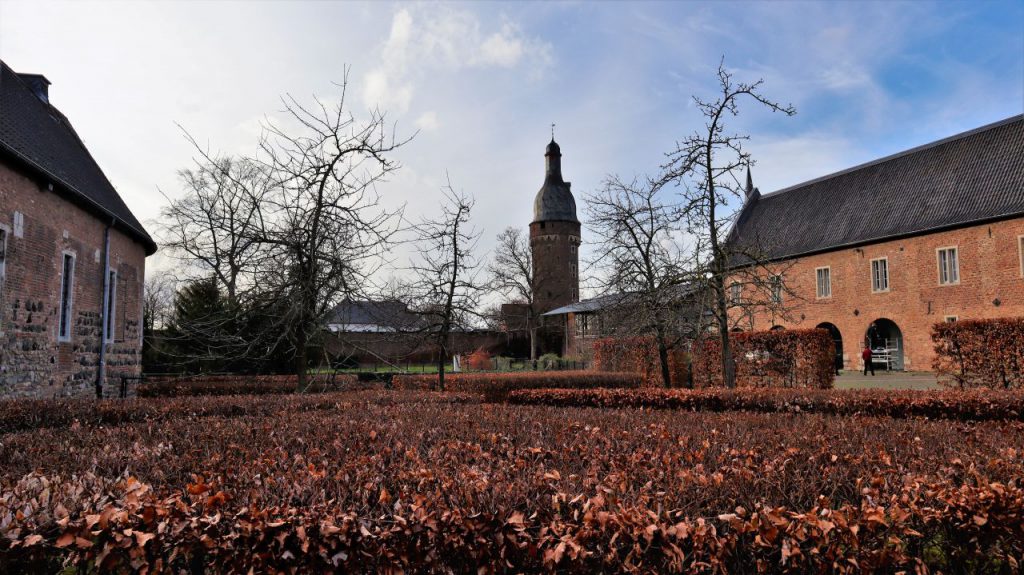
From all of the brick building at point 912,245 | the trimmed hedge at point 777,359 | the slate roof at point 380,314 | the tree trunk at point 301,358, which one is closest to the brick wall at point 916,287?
the brick building at point 912,245

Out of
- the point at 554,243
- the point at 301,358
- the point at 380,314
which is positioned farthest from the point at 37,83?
the point at 554,243

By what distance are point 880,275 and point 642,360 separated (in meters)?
14.9

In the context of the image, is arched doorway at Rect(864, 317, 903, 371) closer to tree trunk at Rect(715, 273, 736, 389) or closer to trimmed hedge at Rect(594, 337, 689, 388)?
trimmed hedge at Rect(594, 337, 689, 388)

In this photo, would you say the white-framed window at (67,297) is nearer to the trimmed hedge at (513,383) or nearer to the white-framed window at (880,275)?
the trimmed hedge at (513,383)

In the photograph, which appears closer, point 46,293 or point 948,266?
point 46,293

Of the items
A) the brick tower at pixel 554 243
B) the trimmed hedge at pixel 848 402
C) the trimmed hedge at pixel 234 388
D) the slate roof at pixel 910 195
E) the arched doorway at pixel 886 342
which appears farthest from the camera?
the brick tower at pixel 554 243

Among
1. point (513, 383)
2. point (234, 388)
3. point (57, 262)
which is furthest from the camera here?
point (513, 383)

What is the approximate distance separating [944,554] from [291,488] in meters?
3.57

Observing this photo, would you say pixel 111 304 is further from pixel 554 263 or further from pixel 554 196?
pixel 554 196

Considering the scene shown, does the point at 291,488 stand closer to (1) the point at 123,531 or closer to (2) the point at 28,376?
(1) the point at 123,531

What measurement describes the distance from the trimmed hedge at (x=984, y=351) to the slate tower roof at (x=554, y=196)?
1542 inches

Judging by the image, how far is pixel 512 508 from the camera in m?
2.73

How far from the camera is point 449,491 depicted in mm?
2961

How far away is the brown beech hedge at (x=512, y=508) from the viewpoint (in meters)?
2.54
